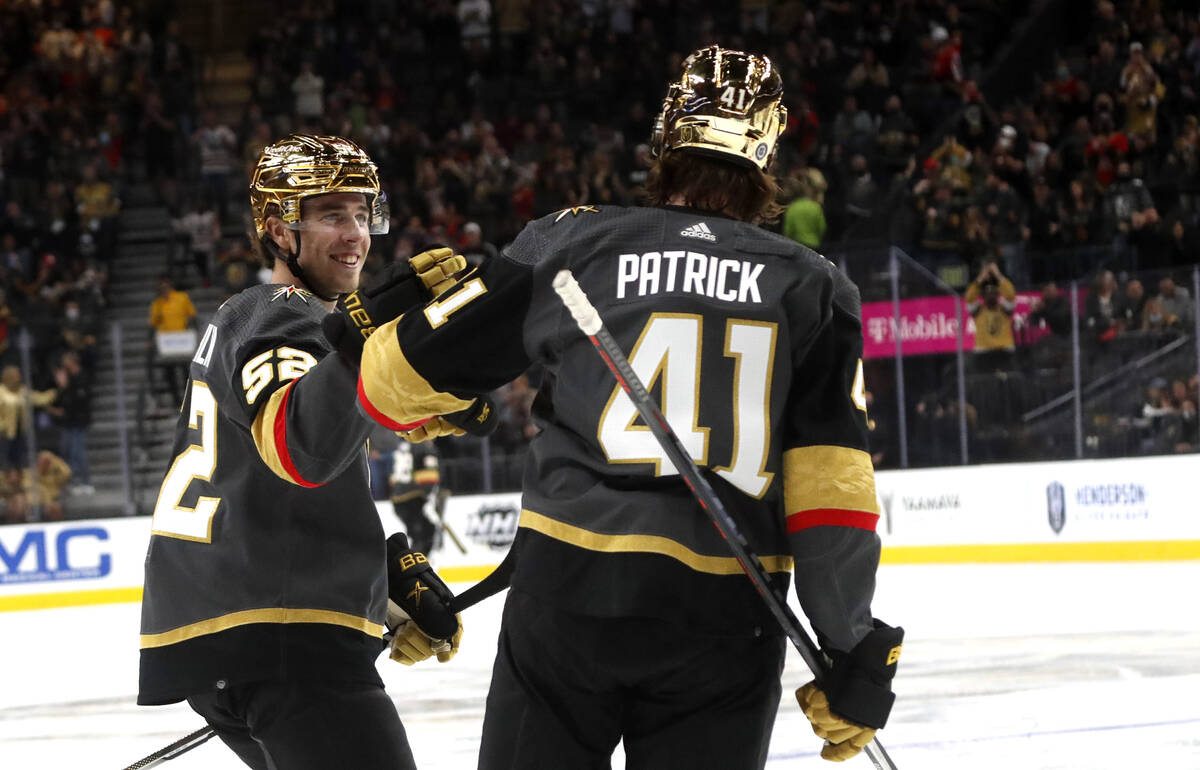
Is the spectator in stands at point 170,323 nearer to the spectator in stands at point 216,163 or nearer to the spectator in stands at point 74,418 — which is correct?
the spectator in stands at point 74,418

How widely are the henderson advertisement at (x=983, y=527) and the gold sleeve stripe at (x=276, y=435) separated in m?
7.34

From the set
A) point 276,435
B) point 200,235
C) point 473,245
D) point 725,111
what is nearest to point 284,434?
point 276,435

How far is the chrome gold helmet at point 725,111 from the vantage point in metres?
1.89

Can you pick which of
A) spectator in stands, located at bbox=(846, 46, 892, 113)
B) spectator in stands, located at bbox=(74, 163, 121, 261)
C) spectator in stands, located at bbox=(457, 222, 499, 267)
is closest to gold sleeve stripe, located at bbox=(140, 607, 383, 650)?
spectator in stands, located at bbox=(457, 222, 499, 267)

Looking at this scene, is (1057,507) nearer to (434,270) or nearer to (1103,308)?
(1103,308)

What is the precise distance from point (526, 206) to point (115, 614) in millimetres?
5557

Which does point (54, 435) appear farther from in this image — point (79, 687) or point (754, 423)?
point (754, 423)

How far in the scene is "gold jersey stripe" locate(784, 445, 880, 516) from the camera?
1.82 metres

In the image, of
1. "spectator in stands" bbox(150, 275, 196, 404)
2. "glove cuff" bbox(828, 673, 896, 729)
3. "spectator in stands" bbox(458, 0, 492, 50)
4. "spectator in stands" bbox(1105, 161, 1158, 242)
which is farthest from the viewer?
"spectator in stands" bbox(458, 0, 492, 50)

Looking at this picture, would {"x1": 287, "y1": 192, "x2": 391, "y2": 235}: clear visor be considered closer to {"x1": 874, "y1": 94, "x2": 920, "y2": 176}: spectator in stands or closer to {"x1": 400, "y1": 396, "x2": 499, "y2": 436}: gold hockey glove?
{"x1": 400, "y1": 396, "x2": 499, "y2": 436}: gold hockey glove

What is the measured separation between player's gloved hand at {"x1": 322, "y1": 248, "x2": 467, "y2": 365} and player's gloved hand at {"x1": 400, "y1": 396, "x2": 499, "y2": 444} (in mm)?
495

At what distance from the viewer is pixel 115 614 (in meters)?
8.89

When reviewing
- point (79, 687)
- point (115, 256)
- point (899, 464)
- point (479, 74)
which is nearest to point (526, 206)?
point (479, 74)

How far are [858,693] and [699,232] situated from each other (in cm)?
58
